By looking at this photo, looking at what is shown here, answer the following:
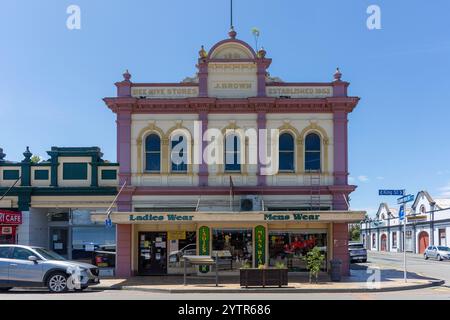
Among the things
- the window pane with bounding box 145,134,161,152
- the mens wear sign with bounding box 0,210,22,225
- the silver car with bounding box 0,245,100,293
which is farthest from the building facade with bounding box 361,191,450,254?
the silver car with bounding box 0,245,100,293

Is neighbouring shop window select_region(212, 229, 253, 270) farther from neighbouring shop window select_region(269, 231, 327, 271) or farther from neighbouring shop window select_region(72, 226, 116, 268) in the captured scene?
neighbouring shop window select_region(72, 226, 116, 268)

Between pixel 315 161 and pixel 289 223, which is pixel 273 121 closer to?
pixel 315 161

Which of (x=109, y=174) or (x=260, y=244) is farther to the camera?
(x=109, y=174)

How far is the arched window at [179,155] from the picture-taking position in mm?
24609

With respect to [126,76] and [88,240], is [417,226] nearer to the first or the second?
[88,240]

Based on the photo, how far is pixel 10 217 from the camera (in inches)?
969

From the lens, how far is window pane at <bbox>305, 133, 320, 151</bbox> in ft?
80.6

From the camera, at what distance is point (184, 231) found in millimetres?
24297

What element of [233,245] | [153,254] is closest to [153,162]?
[153,254]

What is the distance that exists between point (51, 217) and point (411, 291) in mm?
17377

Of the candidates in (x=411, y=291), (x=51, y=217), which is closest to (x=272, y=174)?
(x=411, y=291)

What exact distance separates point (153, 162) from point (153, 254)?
4.03m

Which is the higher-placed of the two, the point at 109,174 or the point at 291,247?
the point at 109,174

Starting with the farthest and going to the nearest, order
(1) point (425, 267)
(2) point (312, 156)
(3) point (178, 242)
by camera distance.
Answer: (1) point (425, 267) → (2) point (312, 156) → (3) point (178, 242)
